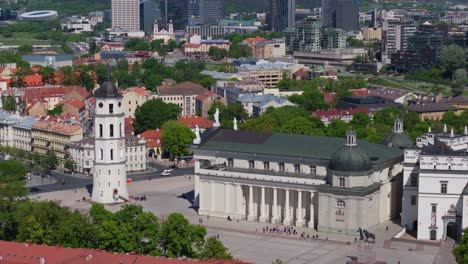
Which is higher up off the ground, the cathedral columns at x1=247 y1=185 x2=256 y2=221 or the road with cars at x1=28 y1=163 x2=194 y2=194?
the cathedral columns at x1=247 y1=185 x2=256 y2=221

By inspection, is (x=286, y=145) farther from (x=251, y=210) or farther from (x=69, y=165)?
(x=69, y=165)

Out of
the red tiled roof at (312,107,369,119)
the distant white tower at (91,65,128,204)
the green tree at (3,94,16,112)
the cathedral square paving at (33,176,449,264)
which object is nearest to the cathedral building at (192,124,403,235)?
the cathedral square paving at (33,176,449,264)

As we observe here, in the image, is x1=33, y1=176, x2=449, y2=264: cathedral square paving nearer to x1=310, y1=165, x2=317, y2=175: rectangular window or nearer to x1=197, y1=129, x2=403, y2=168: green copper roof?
x1=310, y1=165, x2=317, y2=175: rectangular window

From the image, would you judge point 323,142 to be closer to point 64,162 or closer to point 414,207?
point 414,207

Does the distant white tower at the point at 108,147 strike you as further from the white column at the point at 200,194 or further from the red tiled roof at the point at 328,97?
the red tiled roof at the point at 328,97

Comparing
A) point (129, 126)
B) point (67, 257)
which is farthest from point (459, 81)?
point (67, 257)

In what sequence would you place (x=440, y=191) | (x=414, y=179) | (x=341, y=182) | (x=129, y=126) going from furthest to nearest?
(x=129, y=126) < (x=414, y=179) < (x=341, y=182) < (x=440, y=191)
